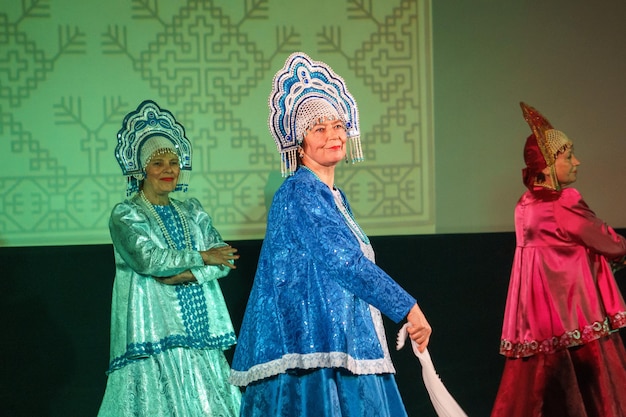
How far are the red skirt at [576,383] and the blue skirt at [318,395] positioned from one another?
58.9 inches

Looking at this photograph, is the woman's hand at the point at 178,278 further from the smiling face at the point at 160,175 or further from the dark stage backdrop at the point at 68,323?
the dark stage backdrop at the point at 68,323

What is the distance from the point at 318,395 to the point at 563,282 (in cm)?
178

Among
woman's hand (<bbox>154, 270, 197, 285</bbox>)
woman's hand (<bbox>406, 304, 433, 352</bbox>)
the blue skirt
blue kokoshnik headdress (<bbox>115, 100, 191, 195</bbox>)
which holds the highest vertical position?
blue kokoshnik headdress (<bbox>115, 100, 191, 195</bbox>)

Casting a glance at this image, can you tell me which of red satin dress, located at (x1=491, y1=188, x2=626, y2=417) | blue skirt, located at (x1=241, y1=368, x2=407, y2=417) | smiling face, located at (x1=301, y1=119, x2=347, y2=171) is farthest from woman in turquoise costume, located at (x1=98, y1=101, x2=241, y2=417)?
red satin dress, located at (x1=491, y1=188, x2=626, y2=417)

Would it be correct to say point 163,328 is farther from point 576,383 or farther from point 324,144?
point 576,383

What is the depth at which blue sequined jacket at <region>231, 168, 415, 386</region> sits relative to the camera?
11.0 feet

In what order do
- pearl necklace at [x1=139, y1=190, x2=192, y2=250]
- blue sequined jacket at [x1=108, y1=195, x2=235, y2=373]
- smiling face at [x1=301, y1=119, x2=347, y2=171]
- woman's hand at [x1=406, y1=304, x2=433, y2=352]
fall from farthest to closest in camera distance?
pearl necklace at [x1=139, y1=190, x2=192, y2=250], blue sequined jacket at [x1=108, y1=195, x2=235, y2=373], smiling face at [x1=301, y1=119, x2=347, y2=171], woman's hand at [x1=406, y1=304, x2=433, y2=352]

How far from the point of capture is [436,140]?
21.3ft

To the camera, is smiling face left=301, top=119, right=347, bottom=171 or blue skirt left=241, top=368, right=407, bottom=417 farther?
smiling face left=301, top=119, right=347, bottom=171

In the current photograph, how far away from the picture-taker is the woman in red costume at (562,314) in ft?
15.2

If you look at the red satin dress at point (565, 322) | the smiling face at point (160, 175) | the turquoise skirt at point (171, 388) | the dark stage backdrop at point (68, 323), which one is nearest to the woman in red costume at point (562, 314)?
the red satin dress at point (565, 322)

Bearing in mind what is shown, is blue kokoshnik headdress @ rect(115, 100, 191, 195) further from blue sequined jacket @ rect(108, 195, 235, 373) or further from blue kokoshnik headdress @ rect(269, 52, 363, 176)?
blue kokoshnik headdress @ rect(269, 52, 363, 176)

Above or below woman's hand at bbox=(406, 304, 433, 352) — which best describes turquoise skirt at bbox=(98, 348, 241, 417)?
below

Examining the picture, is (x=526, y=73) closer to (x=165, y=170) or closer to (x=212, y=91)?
(x=212, y=91)
